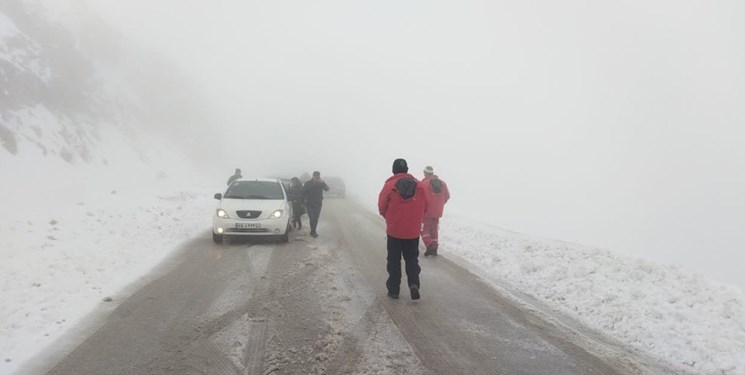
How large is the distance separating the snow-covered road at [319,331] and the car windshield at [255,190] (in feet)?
13.1

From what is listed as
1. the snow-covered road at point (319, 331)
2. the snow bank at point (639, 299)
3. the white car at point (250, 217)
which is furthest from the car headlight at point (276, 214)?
the snow bank at point (639, 299)

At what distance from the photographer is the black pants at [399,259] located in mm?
6711

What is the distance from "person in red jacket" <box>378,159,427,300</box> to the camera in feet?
21.7

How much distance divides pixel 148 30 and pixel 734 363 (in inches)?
2783

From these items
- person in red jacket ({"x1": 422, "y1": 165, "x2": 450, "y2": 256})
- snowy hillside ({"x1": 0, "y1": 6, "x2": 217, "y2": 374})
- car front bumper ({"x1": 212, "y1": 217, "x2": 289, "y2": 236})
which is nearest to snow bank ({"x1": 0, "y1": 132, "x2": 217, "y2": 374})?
snowy hillside ({"x1": 0, "y1": 6, "x2": 217, "y2": 374})

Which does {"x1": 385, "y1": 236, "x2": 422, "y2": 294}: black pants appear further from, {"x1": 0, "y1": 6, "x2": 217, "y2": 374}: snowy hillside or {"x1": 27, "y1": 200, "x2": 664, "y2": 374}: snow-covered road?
{"x1": 0, "y1": 6, "x2": 217, "y2": 374}: snowy hillside

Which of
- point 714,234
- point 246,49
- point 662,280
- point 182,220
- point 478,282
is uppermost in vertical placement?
point 246,49

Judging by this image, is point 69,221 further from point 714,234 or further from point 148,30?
point 714,234

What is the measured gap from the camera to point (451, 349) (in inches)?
189

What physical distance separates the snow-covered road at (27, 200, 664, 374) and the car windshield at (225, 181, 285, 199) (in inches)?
158

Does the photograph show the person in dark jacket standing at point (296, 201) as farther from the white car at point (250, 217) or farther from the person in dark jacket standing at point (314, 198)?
the white car at point (250, 217)

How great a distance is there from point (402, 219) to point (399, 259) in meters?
0.64

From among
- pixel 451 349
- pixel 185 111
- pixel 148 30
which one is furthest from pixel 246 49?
pixel 451 349

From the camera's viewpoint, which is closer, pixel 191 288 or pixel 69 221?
pixel 191 288
